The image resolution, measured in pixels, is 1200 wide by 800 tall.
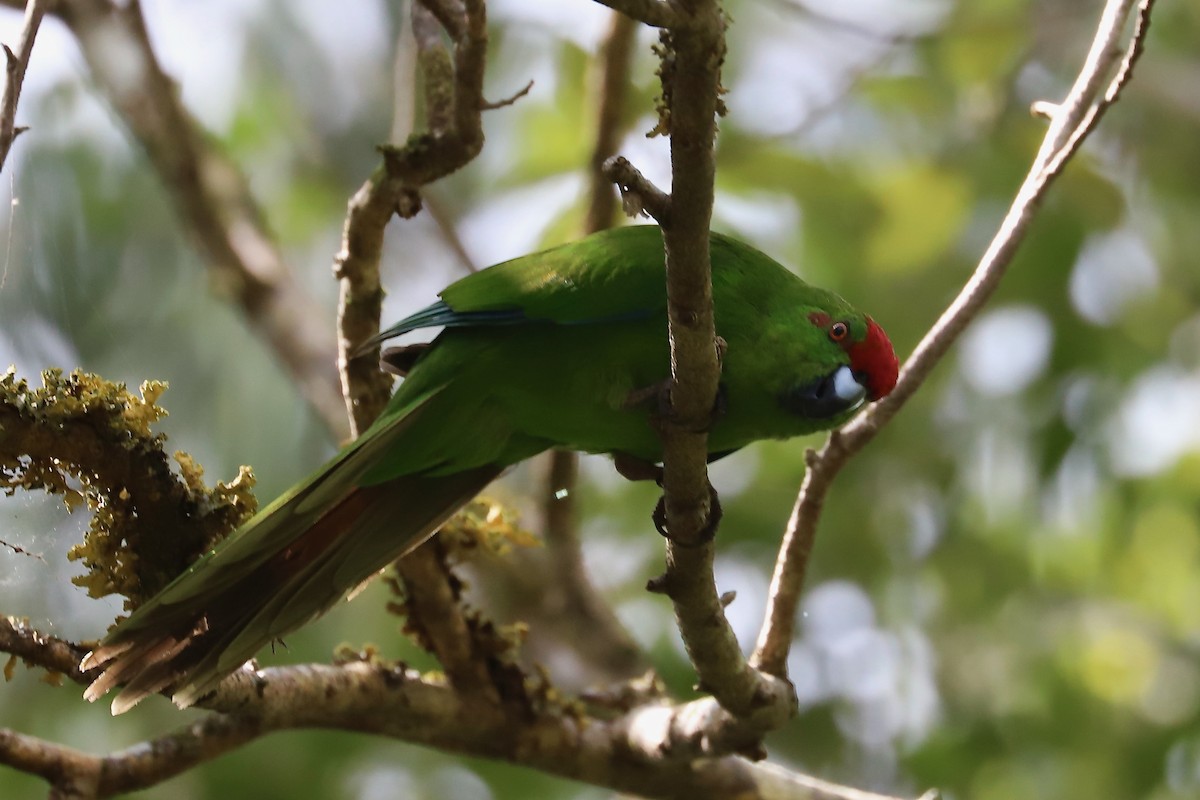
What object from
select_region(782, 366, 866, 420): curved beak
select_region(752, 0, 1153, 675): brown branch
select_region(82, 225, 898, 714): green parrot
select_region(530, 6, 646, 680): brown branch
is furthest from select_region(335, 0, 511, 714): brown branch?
select_region(530, 6, 646, 680): brown branch

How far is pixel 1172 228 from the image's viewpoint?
579cm

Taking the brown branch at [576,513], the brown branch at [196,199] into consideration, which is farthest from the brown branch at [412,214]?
the brown branch at [196,199]

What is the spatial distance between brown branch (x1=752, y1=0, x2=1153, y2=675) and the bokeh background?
194 cm

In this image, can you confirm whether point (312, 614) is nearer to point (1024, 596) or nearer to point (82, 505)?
point (82, 505)

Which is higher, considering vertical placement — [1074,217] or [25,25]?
[1074,217]

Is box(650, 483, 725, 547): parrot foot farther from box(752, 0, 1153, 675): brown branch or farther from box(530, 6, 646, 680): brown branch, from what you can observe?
box(530, 6, 646, 680): brown branch

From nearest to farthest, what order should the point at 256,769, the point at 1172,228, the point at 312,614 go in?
1. the point at 312,614
2. the point at 256,769
3. the point at 1172,228

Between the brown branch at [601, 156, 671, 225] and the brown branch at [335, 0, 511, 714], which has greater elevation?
the brown branch at [335, 0, 511, 714]

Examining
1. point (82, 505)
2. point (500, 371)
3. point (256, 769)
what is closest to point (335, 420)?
point (256, 769)

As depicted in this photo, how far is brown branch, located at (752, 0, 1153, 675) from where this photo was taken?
310cm

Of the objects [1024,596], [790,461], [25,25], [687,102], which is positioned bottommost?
[687,102]

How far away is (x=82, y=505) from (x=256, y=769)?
262 centimetres

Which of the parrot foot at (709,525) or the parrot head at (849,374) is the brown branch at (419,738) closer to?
the parrot foot at (709,525)

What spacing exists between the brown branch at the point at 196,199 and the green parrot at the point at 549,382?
1.80 metres
